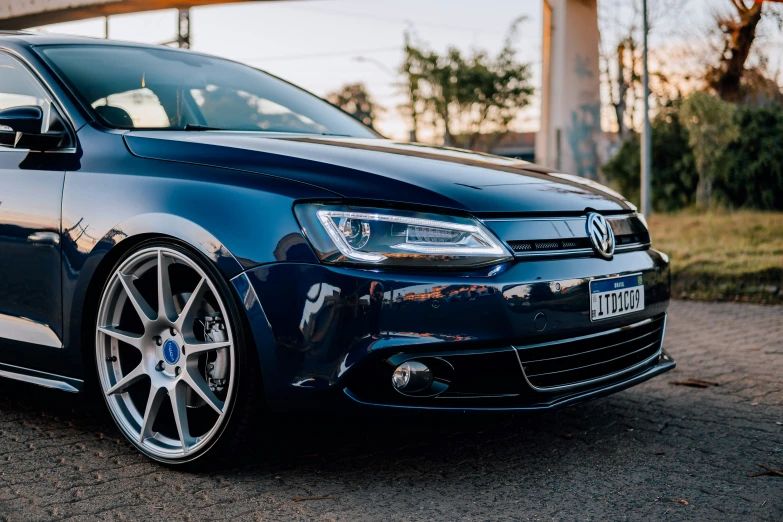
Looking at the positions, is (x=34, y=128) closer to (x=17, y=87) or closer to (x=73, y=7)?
(x=17, y=87)

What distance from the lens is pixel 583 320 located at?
287 cm

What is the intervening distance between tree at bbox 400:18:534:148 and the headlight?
3453cm

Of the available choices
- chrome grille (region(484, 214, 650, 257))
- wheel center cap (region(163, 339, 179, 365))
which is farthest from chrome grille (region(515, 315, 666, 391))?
wheel center cap (region(163, 339, 179, 365))

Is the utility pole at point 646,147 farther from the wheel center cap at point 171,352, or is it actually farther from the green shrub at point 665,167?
the wheel center cap at point 171,352

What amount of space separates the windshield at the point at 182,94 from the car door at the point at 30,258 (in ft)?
0.74

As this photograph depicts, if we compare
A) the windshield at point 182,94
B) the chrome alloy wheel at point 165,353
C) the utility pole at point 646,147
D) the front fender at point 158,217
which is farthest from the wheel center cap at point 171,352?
the utility pole at point 646,147

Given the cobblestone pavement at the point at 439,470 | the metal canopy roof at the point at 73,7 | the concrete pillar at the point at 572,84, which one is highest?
the metal canopy roof at the point at 73,7

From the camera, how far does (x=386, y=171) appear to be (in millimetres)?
2859

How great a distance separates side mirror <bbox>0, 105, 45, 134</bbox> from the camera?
3.21 metres

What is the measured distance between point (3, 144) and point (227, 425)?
1.57 metres

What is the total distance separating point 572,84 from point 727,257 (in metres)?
12.4

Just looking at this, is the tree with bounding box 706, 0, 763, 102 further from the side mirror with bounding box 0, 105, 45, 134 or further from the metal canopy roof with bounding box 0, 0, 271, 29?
the side mirror with bounding box 0, 105, 45, 134

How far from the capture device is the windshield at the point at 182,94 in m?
3.48

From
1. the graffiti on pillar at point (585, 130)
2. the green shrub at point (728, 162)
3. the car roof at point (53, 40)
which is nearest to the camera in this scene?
the car roof at point (53, 40)
